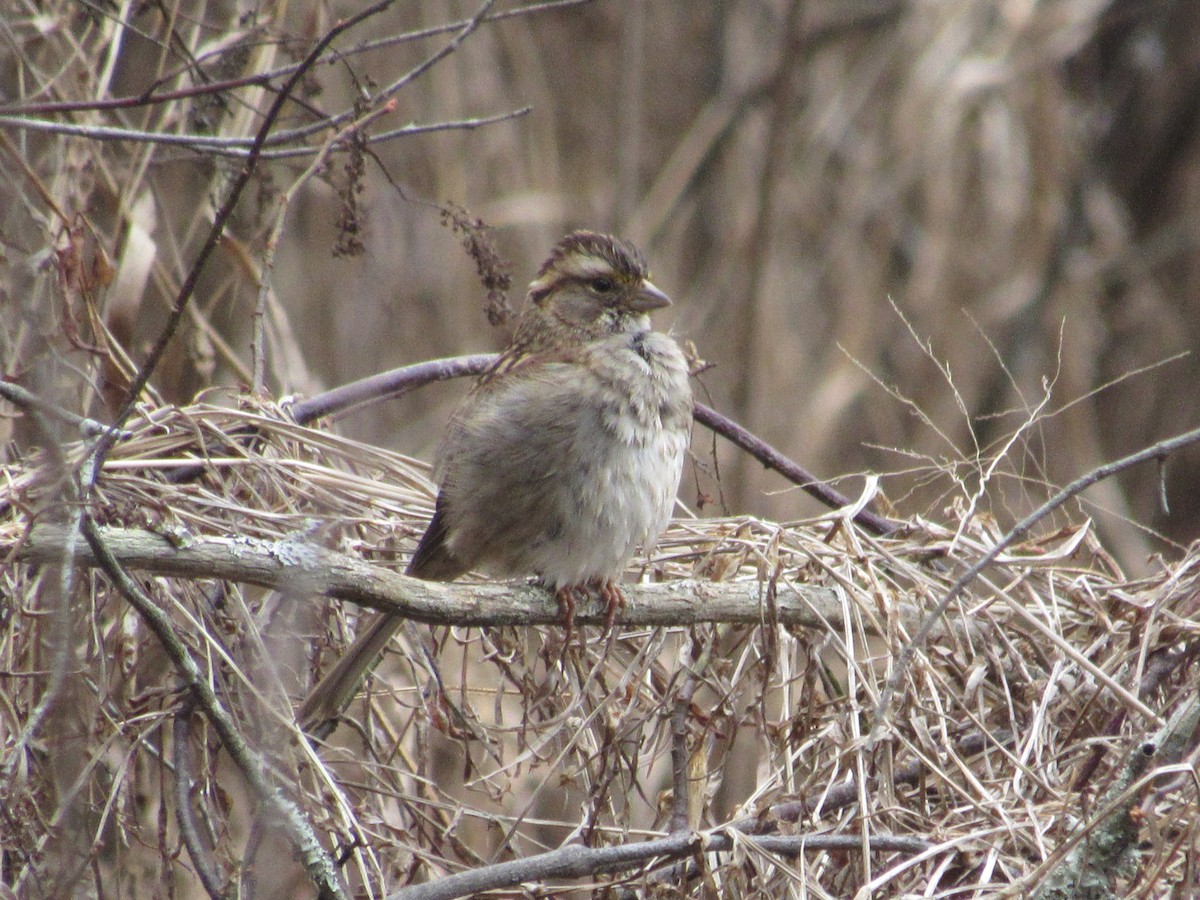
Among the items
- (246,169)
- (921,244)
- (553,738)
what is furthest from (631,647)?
(921,244)

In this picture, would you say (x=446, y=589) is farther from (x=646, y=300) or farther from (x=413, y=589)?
(x=646, y=300)

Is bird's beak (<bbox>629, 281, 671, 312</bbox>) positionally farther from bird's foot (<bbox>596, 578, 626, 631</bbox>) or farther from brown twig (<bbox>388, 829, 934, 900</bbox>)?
brown twig (<bbox>388, 829, 934, 900</bbox>)

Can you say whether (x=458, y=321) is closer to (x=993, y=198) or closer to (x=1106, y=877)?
(x=993, y=198)

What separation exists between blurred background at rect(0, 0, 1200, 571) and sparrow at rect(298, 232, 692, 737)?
2935 millimetres

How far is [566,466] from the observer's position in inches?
124

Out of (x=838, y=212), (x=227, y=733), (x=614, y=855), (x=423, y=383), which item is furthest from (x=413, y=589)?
(x=838, y=212)

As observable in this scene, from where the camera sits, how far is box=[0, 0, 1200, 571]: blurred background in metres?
6.53

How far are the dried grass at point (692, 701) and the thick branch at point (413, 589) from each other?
0.05 meters

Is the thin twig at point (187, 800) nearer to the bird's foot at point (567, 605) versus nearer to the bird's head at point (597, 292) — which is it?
the bird's foot at point (567, 605)

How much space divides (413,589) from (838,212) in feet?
17.8

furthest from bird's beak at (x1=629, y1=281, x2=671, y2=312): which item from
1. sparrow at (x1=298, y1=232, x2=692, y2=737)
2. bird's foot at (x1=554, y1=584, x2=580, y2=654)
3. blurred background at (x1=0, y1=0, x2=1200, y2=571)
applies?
blurred background at (x1=0, y1=0, x2=1200, y2=571)

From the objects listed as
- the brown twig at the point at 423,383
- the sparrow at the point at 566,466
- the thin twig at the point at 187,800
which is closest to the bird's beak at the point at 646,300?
the sparrow at the point at 566,466

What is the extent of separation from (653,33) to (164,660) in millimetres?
5899

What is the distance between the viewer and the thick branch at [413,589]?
204 centimetres
